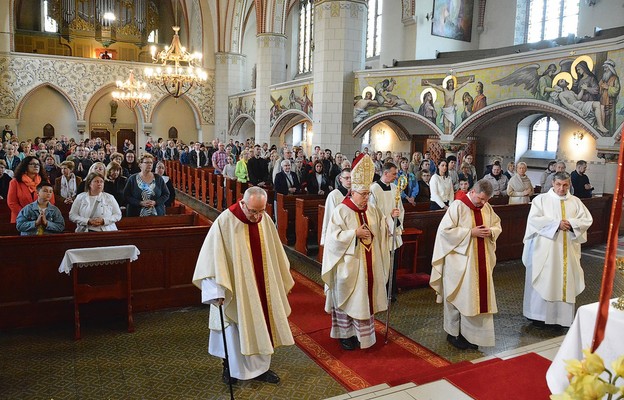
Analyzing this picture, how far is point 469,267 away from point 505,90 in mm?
7845

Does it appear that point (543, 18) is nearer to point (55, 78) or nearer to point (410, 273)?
point (410, 273)

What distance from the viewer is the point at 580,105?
9.79 metres

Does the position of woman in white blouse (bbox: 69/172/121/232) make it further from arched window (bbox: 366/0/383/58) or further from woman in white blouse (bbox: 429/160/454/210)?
arched window (bbox: 366/0/383/58)

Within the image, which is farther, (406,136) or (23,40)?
(23,40)

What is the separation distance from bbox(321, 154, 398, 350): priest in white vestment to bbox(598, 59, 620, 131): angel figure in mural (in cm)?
693

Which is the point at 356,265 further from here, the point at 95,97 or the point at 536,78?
the point at 95,97

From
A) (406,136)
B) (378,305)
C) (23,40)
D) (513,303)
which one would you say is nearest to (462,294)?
(378,305)

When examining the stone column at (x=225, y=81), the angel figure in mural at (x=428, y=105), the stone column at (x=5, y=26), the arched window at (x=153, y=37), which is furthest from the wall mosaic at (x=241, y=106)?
the angel figure in mural at (x=428, y=105)

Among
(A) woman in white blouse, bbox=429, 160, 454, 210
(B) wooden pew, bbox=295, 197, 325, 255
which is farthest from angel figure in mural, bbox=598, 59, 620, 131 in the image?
(B) wooden pew, bbox=295, 197, 325, 255

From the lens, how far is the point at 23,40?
886 inches

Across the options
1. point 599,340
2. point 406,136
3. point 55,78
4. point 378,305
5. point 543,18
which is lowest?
point 378,305

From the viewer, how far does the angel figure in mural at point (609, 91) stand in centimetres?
916

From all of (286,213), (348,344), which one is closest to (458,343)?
(348,344)

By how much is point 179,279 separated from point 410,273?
3.21 metres
